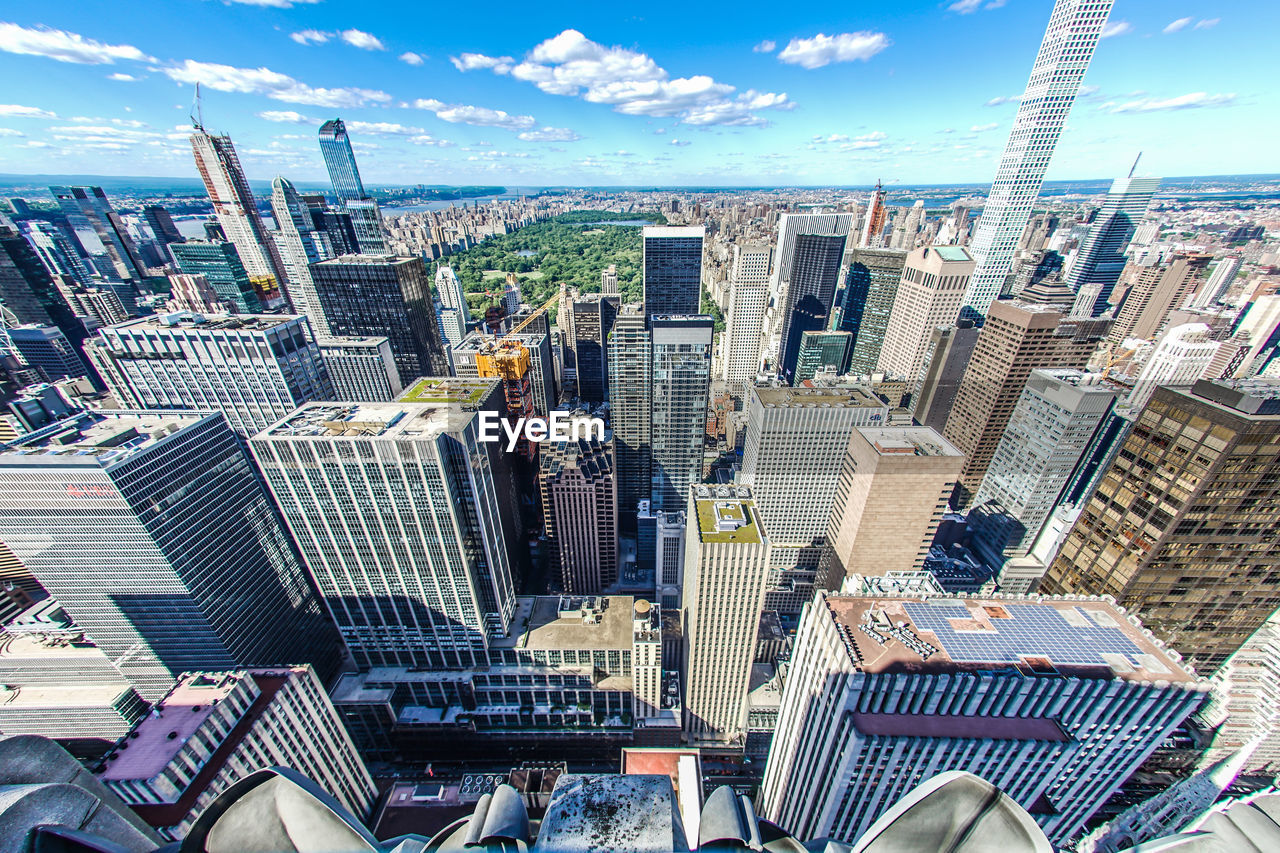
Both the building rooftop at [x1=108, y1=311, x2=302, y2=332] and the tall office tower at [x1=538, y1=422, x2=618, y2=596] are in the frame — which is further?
the tall office tower at [x1=538, y1=422, x2=618, y2=596]

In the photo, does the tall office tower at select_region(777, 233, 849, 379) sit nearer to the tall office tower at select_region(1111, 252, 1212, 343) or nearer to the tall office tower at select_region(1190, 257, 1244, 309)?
the tall office tower at select_region(1111, 252, 1212, 343)

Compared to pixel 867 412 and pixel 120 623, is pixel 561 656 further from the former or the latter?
pixel 867 412

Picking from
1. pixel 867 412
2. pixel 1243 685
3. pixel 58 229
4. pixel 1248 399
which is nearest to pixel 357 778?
pixel 867 412

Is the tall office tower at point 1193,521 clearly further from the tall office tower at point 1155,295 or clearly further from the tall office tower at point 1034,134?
the tall office tower at point 1155,295

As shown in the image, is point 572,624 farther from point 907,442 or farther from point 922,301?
point 922,301

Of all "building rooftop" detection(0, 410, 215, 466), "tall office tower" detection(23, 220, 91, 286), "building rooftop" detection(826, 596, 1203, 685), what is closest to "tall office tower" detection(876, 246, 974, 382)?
"building rooftop" detection(826, 596, 1203, 685)

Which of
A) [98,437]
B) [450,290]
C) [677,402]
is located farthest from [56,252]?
[677,402]
